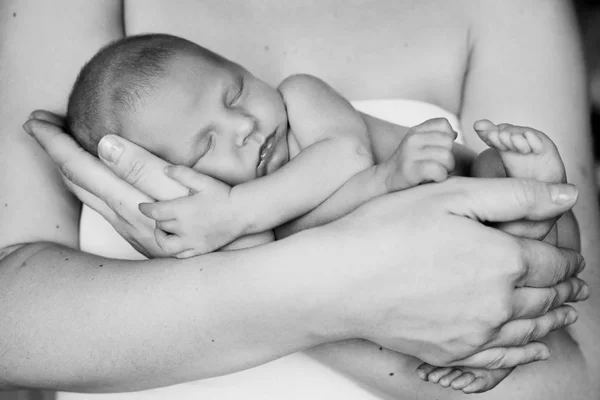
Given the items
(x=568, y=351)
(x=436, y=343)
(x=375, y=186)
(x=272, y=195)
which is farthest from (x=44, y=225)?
(x=568, y=351)

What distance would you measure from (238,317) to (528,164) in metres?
0.48

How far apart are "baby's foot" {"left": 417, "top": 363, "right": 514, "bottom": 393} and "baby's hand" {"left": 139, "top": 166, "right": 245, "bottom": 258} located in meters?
0.37

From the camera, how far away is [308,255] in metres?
0.88

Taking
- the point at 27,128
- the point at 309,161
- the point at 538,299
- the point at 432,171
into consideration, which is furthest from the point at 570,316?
the point at 27,128

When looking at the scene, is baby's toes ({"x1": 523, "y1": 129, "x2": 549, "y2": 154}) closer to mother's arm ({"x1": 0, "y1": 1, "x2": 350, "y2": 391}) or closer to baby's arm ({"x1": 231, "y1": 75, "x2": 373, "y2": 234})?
baby's arm ({"x1": 231, "y1": 75, "x2": 373, "y2": 234})

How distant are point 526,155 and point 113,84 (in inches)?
26.6

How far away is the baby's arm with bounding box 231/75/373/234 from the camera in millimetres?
993

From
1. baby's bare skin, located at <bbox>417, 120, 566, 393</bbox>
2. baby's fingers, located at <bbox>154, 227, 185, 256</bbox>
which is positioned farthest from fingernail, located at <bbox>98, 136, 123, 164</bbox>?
baby's bare skin, located at <bbox>417, 120, 566, 393</bbox>

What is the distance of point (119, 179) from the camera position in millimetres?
1021

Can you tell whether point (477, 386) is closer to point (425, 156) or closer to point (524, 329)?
point (524, 329)

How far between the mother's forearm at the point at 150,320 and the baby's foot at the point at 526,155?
1.11 ft

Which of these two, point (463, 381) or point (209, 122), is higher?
point (209, 122)

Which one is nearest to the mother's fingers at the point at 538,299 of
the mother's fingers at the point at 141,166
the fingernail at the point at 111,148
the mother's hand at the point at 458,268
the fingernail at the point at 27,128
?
the mother's hand at the point at 458,268

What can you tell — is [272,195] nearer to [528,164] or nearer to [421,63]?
[528,164]
